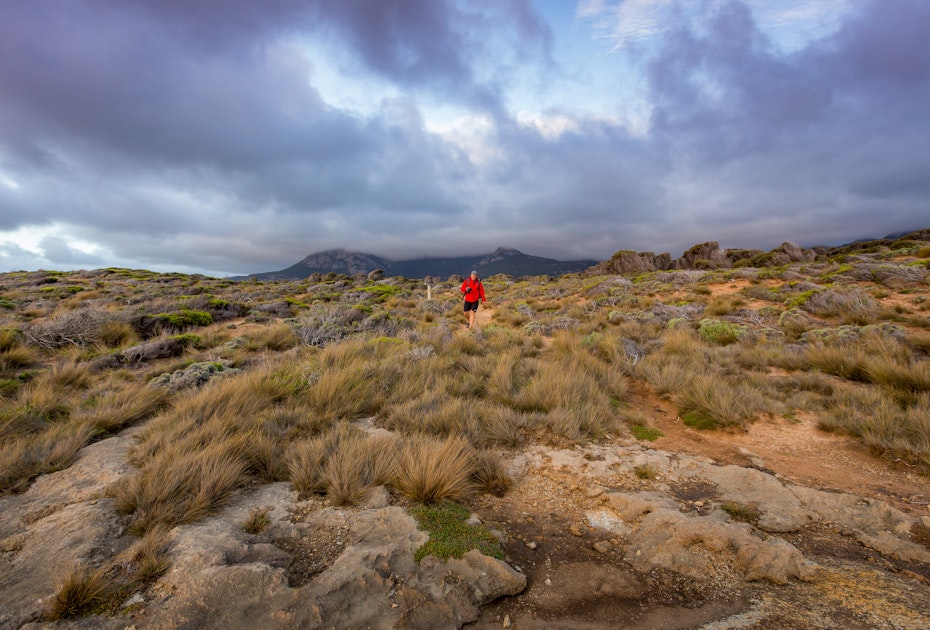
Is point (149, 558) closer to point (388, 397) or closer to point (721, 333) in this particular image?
point (388, 397)

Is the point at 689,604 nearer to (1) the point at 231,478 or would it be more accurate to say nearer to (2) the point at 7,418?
(1) the point at 231,478

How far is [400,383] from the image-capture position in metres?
5.82

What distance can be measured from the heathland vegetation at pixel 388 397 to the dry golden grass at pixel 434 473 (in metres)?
0.02

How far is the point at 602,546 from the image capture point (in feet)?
8.91

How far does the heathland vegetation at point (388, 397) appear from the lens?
312 cm

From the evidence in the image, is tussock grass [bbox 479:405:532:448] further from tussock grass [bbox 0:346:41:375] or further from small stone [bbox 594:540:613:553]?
tussock grass [bbox 0:346:41:375]

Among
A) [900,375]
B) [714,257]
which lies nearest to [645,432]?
[900,375]

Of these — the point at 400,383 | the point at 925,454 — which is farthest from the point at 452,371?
the point at 925,454

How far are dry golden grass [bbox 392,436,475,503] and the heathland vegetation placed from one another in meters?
0.02

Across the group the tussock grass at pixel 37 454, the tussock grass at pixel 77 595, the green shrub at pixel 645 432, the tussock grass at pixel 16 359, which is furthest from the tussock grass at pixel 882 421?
the tussock grass at pixel 16 359

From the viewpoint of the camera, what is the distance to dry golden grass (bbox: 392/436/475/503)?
3.05 metres

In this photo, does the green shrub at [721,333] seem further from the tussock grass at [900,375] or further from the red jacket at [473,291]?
the red jacket at [473,291]

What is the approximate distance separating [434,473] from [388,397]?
2444 mm

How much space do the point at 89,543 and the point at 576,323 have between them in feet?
38.8
